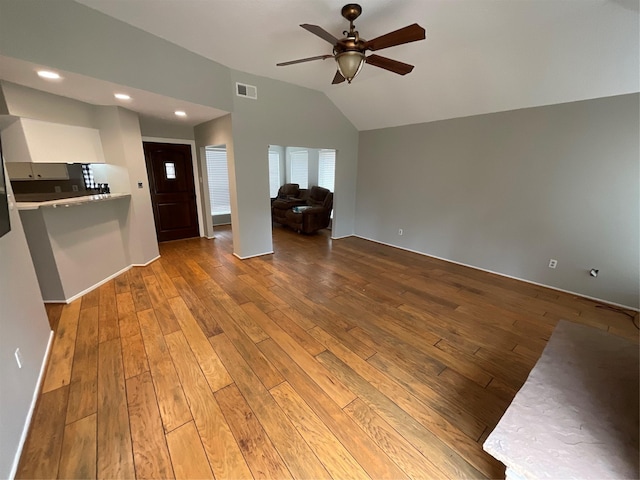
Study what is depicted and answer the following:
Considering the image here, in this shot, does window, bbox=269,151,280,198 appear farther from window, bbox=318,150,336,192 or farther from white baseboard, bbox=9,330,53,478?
white baseboard, bbox=9,330,53,478

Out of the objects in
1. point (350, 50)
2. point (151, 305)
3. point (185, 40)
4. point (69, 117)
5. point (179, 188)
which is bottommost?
point (151, 305)

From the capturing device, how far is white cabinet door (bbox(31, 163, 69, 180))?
3.17 meters

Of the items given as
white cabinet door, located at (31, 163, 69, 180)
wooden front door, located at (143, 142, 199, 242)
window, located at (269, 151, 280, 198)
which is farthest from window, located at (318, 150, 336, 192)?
white cabinet door, located at (31, 163, 69, 180)

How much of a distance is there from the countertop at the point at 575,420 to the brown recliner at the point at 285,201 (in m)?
5.53

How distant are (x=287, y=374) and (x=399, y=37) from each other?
2.65 m

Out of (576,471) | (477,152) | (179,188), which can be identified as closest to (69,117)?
(179,188)

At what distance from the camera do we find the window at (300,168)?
23.8 ft

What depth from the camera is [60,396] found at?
5.42ft

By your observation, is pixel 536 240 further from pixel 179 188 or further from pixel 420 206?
pixel 179 188

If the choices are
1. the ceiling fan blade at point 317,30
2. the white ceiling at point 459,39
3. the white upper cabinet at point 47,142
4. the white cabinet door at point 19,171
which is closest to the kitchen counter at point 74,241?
the white upper cabinet at point 47,142

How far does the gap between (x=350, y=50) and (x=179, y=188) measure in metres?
4.44

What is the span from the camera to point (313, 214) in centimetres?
576

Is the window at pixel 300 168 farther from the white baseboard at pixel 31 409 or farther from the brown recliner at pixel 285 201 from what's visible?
the white baseboard at pixel 31 409

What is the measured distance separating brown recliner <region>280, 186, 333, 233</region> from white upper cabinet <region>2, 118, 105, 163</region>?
357 cm
